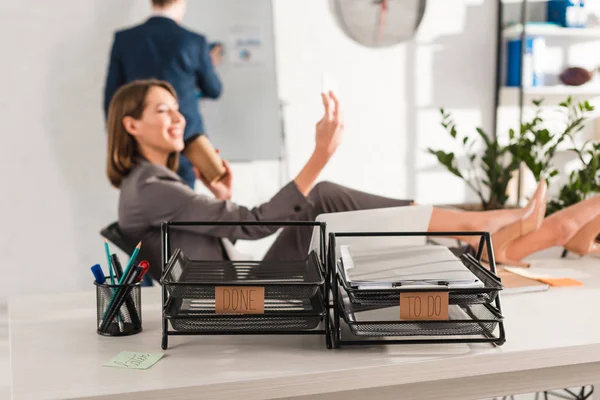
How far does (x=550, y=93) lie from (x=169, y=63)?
213cm

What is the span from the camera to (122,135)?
230 cm

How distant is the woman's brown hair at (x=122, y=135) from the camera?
89.4 inches

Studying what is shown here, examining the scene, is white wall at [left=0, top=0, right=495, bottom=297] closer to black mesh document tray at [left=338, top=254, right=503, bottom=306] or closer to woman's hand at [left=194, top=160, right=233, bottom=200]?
woman's hand at [left=194, top=160, right=233, bottom=200]

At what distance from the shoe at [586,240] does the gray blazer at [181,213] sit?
0.76 m

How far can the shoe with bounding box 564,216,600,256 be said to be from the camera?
1.81 meters

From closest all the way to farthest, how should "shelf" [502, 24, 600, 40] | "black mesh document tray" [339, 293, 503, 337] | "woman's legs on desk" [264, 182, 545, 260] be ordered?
1. "black mesh document tray" [339, 293, 503, 337]
2. "woman's legs on desk" [264, 182, 545, 260]
3. "shelf" [502, 24, 600, 40]

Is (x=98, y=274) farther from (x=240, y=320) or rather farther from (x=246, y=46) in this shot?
(x=246, y=46)

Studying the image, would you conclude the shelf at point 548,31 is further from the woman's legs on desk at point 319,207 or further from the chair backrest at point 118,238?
the chair backrest at point 118,238

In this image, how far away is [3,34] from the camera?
10.7 ft

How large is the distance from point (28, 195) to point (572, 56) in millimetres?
3155

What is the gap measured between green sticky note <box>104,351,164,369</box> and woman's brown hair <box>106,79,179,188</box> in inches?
50.2

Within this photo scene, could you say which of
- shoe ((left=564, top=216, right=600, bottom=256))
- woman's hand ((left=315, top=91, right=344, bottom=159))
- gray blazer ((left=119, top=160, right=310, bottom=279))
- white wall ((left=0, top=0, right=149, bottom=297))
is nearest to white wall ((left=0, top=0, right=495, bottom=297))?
white wall ((left=0, top=0, right=149, bottom=297))

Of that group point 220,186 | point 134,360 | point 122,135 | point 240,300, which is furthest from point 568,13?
point 134,360

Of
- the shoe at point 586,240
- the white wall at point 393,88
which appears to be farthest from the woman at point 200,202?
the white wall at point 393,88
